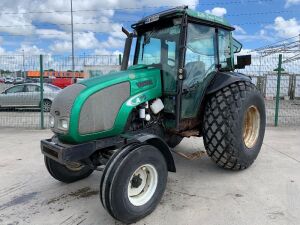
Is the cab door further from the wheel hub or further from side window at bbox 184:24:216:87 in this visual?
the wheel hub

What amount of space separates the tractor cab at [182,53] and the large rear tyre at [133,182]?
34.8 inches

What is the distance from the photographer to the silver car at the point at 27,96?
40.5 ft

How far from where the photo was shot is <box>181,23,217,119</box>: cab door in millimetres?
4074

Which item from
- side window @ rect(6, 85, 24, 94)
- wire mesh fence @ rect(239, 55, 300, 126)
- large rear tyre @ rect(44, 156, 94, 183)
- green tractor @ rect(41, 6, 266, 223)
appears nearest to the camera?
green tractor @ rect(41, 6, 266, 223)

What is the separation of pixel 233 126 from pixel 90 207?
2195 mm

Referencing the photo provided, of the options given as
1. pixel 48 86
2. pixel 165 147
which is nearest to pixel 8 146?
pixel 165 147

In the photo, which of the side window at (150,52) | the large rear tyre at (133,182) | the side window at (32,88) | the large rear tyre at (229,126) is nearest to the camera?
the large rear tyre at (133,182)

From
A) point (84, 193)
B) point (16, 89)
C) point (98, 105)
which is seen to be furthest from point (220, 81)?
point (16, 89)

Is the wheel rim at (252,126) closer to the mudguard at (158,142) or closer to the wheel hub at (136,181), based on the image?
the mudguard at (158,142)

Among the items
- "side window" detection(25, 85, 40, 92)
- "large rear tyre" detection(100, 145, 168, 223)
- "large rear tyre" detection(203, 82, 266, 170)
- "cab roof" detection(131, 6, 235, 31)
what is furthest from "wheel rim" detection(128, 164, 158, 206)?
"side window" detection(25, 85, 40, 92)

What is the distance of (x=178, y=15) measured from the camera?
12.8ft

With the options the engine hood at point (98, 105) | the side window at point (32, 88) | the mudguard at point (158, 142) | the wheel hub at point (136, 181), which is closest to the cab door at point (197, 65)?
the engine hood at point (98, 105)

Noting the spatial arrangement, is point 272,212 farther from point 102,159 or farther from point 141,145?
point 102,159

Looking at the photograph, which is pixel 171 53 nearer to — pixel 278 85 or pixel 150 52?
pixel 150 52
